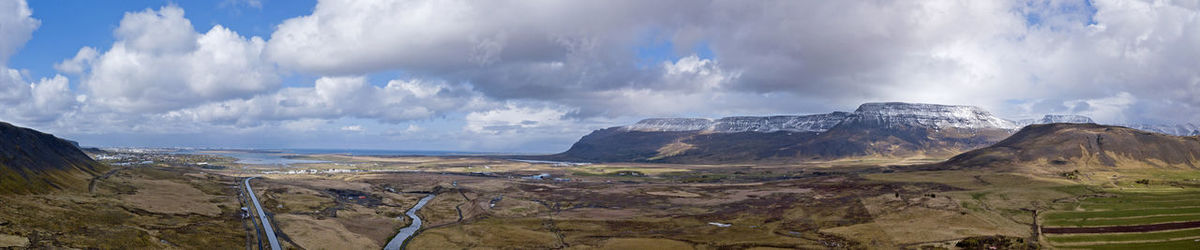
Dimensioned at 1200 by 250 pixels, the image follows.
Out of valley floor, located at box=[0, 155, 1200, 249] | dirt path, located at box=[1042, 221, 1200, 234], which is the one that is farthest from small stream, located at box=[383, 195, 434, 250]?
dirt path, located at box=[1042, 221, 1200, 234]

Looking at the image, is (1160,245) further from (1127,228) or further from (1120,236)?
(1127,228)

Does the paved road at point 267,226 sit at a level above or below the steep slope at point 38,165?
below

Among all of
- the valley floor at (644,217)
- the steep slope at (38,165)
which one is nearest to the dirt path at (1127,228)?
the valley floor at (644,217)

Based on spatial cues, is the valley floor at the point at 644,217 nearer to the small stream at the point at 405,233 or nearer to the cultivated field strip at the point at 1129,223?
the cultivated field strip at the point at 1129,223

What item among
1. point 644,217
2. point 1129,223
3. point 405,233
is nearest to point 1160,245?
point 1129,223

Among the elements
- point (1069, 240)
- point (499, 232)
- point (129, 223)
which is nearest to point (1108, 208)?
point (1069, 240)

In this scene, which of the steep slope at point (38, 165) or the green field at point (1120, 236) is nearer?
the green field at point (1120, 236)
